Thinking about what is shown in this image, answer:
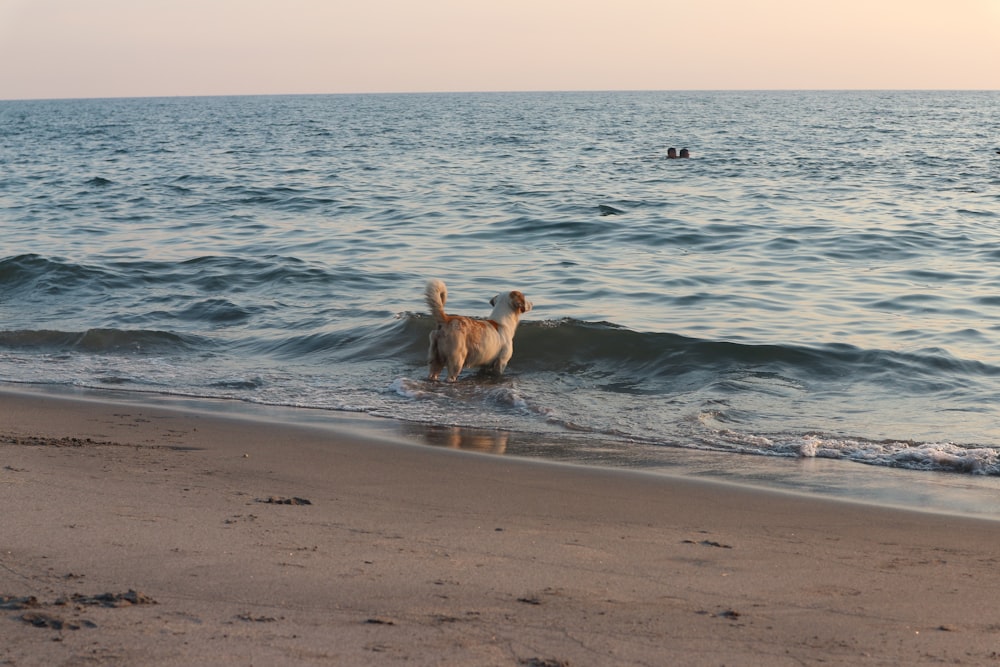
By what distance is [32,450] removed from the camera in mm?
5988

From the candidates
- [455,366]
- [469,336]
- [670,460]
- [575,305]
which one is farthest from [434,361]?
[575,305]

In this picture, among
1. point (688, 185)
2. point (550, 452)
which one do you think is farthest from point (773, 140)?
point (550, 452)

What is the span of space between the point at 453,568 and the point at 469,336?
5.34 metres

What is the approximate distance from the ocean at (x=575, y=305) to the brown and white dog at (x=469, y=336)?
22 cm

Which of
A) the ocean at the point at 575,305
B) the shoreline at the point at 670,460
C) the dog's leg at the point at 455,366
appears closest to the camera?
the shoreline at the point at 670,460

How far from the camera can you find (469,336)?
367 inches

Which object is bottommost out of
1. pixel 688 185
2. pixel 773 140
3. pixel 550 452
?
pixel 550 452

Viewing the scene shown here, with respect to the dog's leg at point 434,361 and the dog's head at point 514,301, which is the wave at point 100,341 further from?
the dog's head at point 514,301

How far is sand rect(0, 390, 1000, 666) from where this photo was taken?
131 inches

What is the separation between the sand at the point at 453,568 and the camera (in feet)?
10.9

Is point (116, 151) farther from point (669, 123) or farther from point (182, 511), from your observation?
point (182, 511)

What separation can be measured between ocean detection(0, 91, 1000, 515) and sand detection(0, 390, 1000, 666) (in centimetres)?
136

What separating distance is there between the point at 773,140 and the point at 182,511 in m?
42.6

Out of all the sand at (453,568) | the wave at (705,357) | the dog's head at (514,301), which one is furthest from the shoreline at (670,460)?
the wave at (705,357)
